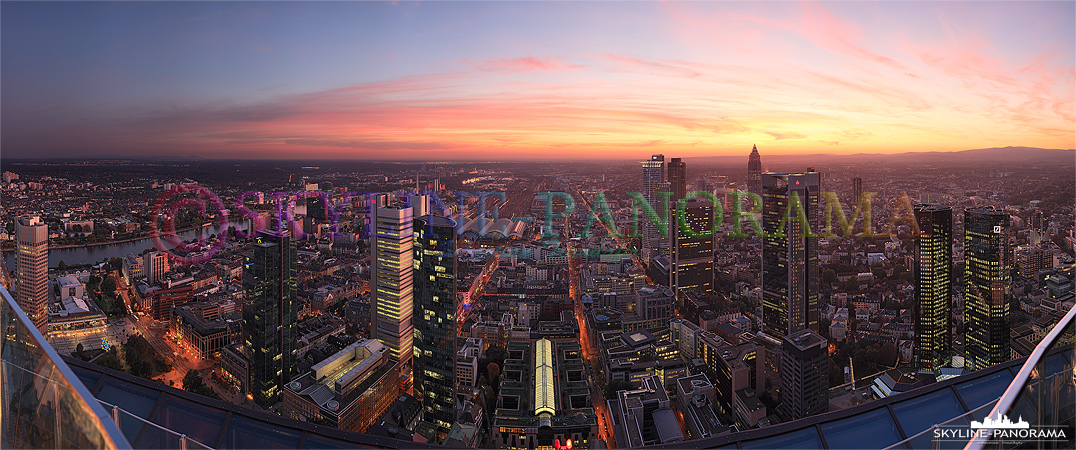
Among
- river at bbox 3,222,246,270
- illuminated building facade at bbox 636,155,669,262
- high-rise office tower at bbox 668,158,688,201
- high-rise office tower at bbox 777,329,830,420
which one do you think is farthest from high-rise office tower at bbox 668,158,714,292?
river at bbox 3,222,246,270

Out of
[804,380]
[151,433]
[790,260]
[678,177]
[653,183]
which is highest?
[678,177]

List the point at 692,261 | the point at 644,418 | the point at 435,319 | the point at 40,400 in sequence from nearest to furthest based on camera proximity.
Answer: the point at 40,400
the point at 644,418
the point at 435,319
the point at 692,261

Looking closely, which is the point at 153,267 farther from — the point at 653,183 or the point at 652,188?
the point at 653,183

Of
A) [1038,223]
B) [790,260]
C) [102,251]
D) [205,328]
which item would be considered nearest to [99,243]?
[102,251]

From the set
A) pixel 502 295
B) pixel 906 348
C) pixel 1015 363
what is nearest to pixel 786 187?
pixel 906 348

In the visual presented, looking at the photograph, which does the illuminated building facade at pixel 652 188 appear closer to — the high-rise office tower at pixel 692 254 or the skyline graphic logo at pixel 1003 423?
the high-rise office tower at pixel 692 254

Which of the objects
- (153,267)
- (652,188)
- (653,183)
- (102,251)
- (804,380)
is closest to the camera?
(804,380)
